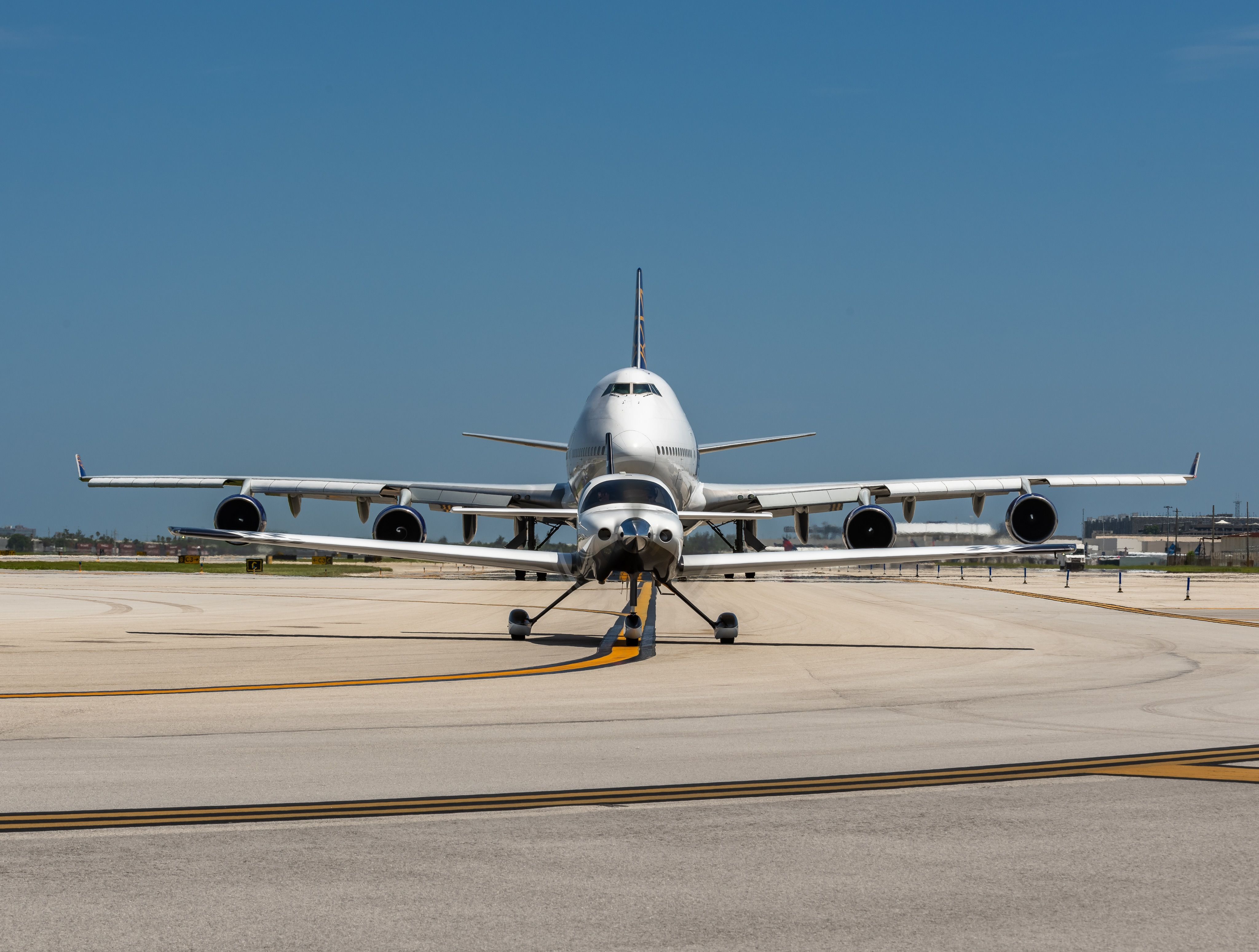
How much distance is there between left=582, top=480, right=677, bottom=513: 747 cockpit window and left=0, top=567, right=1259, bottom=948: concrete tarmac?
2.40 meters

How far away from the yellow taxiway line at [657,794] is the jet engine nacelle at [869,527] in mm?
27633

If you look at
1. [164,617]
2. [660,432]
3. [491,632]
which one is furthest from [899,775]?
[660,432]

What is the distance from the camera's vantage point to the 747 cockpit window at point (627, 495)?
19.9 meters

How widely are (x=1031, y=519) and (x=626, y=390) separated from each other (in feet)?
42.7

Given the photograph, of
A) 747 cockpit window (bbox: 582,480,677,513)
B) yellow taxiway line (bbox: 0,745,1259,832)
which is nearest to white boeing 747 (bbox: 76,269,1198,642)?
747 cockpit window (bbox: 582,480,677,513)

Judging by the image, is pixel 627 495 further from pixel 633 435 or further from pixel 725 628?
pixel 633 435

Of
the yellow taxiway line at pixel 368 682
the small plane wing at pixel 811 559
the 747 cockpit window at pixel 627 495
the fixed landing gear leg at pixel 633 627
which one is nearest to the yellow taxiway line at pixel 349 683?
the yellow taxiway line at pixel 368 682

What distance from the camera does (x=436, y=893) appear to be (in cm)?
531

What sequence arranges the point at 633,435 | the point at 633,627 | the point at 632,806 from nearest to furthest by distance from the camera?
the point at 632,806 → the point at 633,627 → the point at 633,435

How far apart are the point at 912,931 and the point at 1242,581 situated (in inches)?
2428

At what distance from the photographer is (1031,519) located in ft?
123

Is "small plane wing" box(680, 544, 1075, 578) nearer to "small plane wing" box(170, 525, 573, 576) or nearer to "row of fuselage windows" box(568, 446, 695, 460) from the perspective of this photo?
"small plane wing" box(170, 525, 573, 576)

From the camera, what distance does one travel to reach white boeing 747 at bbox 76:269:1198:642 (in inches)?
768

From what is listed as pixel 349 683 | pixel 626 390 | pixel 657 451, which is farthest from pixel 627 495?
pixel 626 390
